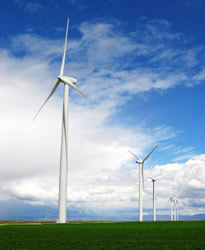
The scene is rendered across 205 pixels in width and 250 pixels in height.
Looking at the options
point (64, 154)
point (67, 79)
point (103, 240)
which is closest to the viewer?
point (103, 240)

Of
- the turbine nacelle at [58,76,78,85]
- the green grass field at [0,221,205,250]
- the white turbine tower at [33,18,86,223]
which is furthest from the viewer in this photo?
the turbine nacelle at [58,76,78,85]

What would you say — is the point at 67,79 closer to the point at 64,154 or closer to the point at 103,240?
the point at 64,154

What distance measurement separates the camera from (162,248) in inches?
683

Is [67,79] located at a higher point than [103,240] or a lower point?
higher

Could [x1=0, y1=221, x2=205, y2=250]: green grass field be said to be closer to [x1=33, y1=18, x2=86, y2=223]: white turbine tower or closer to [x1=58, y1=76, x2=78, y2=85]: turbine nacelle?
[x1=33, y1=18, x2=86, y2=223]: white turbine tower

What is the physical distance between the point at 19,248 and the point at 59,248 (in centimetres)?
222

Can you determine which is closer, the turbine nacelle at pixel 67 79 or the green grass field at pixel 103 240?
the green grass field at pixel 103 240

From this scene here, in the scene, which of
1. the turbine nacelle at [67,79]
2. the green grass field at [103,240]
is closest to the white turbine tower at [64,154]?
the turbine nacelle at [67,79]

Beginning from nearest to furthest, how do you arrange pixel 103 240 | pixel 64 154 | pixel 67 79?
1. pixel 103 240
2. pixel 64 154
3. pixel 67 79

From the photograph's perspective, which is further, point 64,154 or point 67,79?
point 67,79

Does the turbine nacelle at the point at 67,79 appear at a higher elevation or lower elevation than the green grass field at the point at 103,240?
higher

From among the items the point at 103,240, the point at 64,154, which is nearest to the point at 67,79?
the point at 64,154

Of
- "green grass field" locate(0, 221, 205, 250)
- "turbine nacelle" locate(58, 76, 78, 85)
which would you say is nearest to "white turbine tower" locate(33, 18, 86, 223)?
"turbine nacelle" locate(58, 76, 78, 85)

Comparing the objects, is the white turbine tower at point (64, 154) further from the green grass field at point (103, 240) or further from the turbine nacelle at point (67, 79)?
the green grass field at point (103, 240)
